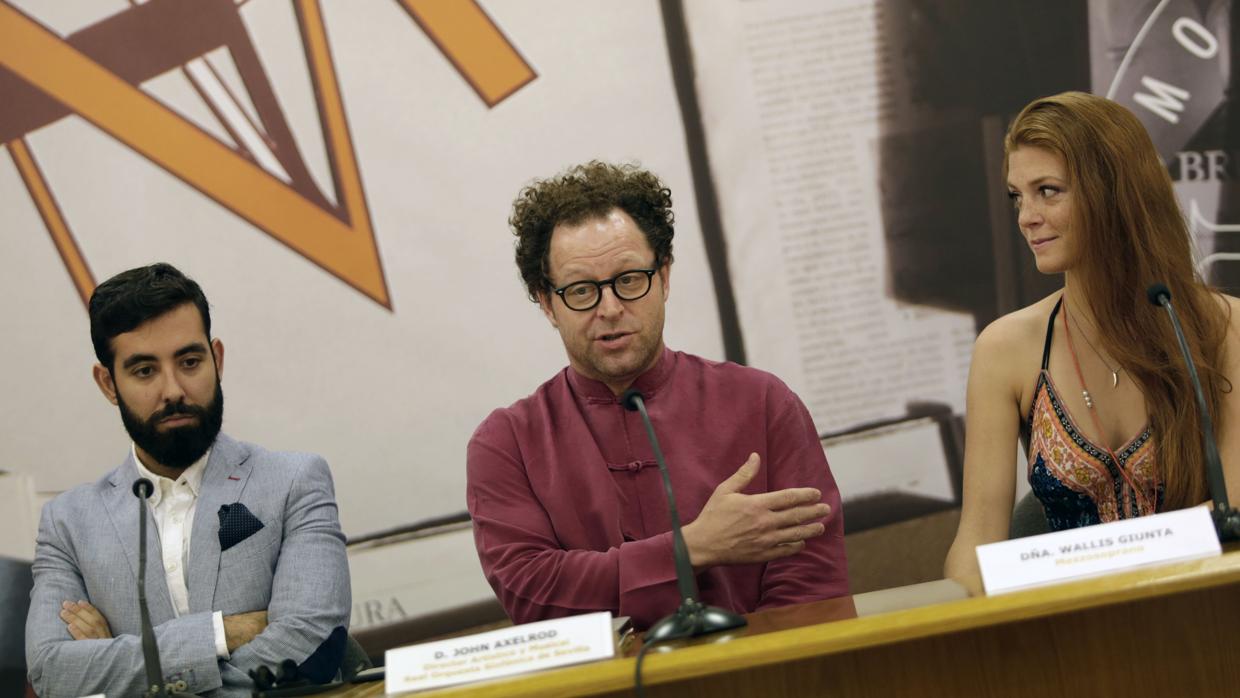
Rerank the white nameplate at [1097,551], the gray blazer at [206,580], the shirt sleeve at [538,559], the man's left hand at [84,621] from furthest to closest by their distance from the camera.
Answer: the man's left hand at [84,621]
the gray blazer at [206,580]
the shirt sleeve at [538,559]
the white nameplate at [1097,551]

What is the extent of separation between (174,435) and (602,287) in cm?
90

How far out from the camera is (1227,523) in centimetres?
154

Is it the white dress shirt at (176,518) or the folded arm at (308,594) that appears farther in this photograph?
the white dress shirt at (176,518)

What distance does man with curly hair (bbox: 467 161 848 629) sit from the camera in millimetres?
2035

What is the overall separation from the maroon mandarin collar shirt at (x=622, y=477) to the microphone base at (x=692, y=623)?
383mm

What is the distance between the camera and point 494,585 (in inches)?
82.0

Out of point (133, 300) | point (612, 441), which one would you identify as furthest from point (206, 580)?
point (612, 441)

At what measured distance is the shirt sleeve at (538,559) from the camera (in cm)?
189

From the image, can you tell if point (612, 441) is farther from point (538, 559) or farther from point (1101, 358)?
point (1101, 358)

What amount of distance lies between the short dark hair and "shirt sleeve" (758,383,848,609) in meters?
1.16

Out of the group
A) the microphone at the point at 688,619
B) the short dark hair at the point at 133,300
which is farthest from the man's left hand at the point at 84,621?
the microphone at the point at 688,619

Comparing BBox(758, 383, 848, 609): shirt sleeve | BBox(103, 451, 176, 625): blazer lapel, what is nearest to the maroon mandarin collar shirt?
BBox(758, 383, 848, 609): shirt sleeve

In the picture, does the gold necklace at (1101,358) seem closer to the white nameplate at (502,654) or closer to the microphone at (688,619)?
the microphone at (688,619)

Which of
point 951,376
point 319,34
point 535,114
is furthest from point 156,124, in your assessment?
point 951,376
